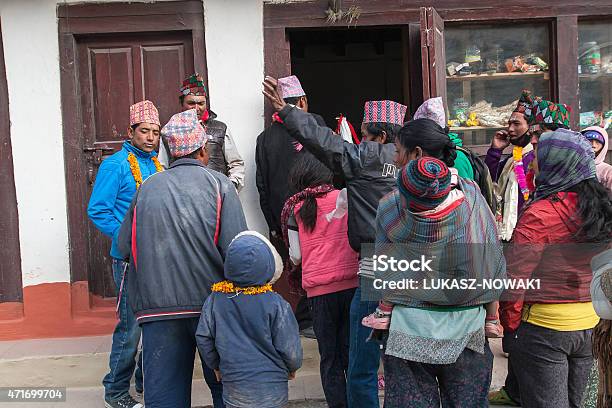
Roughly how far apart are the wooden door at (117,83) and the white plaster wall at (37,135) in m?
0.22

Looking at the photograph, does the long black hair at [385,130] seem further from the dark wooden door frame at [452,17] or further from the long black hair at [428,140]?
the dark wooden door frame at [452,17]

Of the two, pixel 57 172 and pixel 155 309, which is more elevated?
pixel 57 172

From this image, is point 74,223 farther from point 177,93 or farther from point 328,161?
point 328,161

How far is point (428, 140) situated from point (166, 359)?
5.39ft

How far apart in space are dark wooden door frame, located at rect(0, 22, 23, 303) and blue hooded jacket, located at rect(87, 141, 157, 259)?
5.87 ft

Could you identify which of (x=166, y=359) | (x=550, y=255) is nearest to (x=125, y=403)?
(x=166, y=359)

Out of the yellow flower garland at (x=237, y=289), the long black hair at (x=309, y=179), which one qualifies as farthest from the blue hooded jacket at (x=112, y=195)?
the yellow flower garland at (x=237, y=289)

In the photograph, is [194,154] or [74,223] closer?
[194,154]

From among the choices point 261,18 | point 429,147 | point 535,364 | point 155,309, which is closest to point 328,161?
point 429,147

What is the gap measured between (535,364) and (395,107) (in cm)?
169

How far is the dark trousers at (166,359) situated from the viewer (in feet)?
11.3

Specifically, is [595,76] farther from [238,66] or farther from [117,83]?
[117,83]

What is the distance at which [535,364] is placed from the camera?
3176 millimetres

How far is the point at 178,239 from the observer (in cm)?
340
